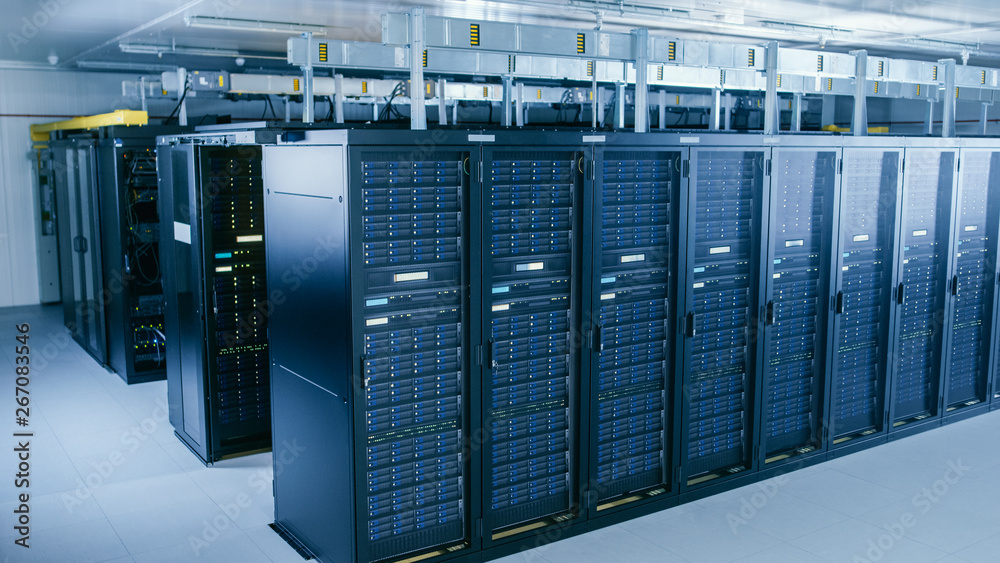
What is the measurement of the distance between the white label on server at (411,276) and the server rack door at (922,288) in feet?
12.4

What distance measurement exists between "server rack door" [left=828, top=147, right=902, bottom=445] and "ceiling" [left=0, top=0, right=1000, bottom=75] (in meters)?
1.44

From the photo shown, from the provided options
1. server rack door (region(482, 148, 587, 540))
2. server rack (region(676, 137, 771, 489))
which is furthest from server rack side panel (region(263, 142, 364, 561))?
server rack (region(676, 137, 771, 489))

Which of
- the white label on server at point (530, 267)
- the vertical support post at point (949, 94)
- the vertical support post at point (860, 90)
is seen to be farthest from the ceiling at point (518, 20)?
the white label on server at point (530, 267)

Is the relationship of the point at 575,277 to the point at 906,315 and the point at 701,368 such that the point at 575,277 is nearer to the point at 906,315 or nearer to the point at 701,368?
the point at 701,368

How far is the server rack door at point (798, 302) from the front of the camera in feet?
16.3

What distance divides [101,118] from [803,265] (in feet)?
22.5

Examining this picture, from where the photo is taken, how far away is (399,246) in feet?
11.7

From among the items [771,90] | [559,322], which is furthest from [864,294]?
[559,322]

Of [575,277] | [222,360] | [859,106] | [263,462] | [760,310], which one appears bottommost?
[263,462]

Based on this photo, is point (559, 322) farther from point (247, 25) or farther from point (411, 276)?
point (247, 25)

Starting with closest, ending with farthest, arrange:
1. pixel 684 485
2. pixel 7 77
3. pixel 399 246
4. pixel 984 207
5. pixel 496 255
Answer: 1. pixel 399 246
2. pixel 496 255
3. pixel 684 485
4. pixel 984 207
5. pixel 7 77

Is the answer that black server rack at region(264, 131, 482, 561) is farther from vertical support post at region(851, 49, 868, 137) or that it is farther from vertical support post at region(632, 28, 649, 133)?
vertical support post at region(851, 49, 868, 137)

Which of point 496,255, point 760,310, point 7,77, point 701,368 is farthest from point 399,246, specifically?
point 7,77

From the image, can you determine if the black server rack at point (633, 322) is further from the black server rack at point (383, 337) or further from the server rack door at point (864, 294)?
the server rack door at point (864, 294)
